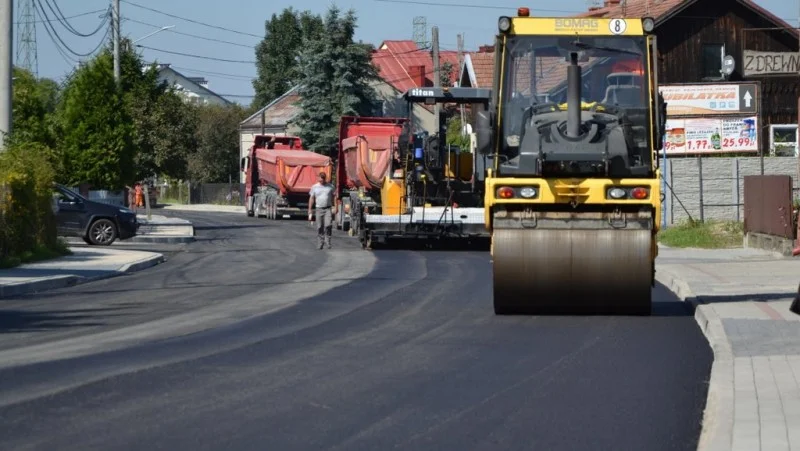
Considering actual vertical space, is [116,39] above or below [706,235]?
above

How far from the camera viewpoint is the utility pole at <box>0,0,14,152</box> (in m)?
26.9

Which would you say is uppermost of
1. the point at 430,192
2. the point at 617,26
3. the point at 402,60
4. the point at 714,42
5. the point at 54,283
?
the point at 402,60

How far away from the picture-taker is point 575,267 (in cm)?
1450

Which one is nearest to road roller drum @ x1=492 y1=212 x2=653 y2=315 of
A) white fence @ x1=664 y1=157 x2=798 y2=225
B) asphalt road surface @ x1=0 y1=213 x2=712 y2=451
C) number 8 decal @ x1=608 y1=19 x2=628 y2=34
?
asphalt road surface @ x1=0 y1=213 x2=712 y2=451

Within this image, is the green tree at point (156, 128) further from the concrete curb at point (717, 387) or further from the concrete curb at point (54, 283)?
the concrete curb at point (717, 387)

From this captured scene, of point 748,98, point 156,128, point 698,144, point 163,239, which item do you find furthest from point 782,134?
point 163,239

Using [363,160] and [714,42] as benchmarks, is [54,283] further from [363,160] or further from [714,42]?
[714,42]

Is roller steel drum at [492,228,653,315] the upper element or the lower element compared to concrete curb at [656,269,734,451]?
upper

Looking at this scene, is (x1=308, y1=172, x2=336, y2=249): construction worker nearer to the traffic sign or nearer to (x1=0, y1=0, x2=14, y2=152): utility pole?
(x1=0, y1=0, x2=14, y2=152): utility pole

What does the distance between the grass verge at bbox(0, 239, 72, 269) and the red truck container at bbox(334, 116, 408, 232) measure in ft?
26.1

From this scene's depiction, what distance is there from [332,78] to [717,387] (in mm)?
63038

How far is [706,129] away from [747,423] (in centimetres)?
3589

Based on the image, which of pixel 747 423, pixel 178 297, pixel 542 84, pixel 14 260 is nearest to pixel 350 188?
pixel 14 260

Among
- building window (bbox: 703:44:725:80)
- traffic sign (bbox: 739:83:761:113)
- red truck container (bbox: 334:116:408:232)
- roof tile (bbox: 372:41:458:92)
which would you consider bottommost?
red truck container (bbox: 334:116:408:232)
